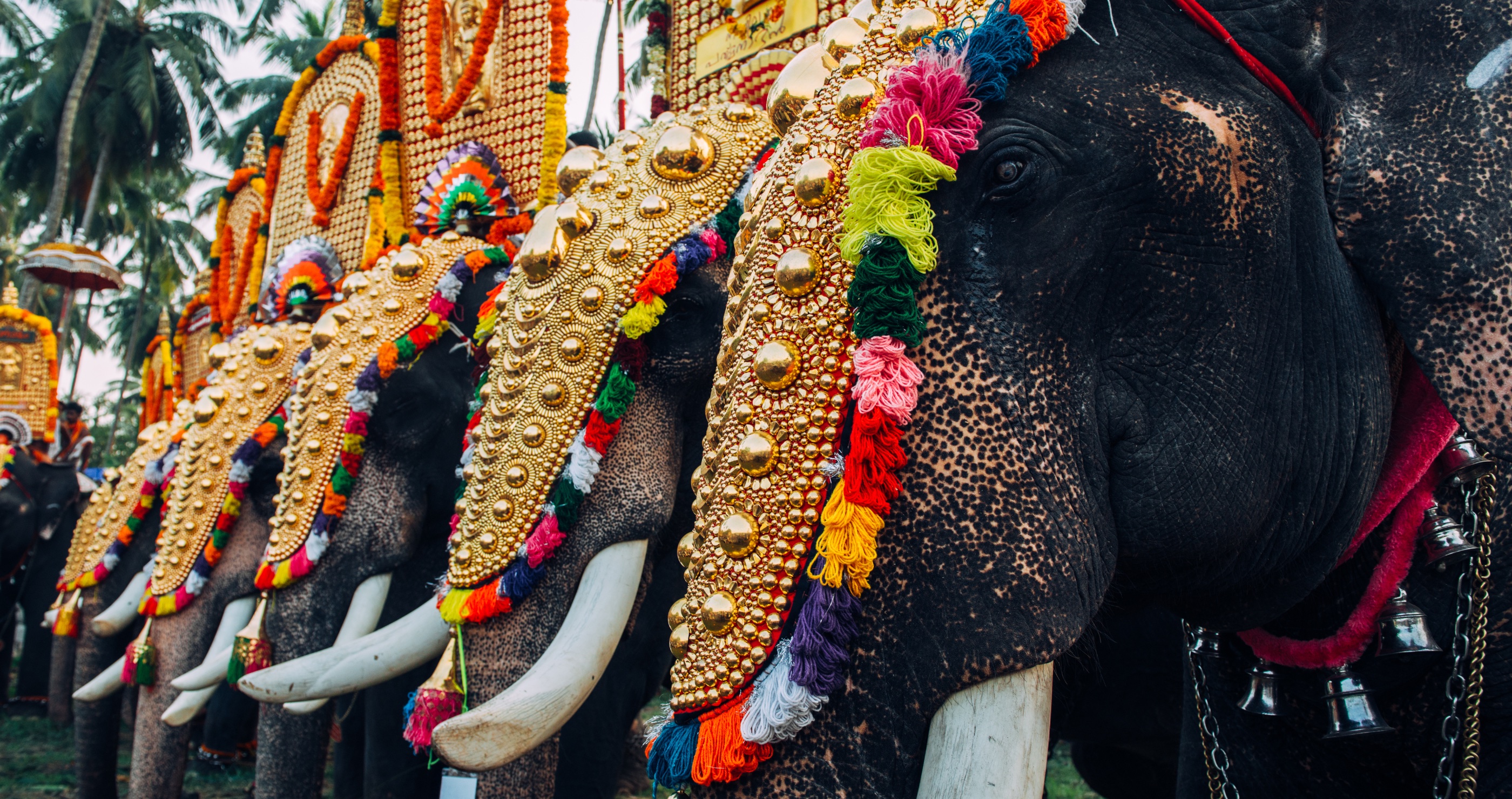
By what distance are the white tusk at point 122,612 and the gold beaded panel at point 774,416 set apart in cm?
403

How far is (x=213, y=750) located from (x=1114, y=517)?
17.3 ft

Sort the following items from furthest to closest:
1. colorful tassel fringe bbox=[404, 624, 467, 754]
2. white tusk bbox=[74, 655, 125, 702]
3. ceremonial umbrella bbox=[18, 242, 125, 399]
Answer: ceremonial umbrella bbox=[18, 242, 125, 399]
white tusk bbox=[74, 655, 125, 702]
colorful tassel fringe bbox=[404, 624, 467, 754]

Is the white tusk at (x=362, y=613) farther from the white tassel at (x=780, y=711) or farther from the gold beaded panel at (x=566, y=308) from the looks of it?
the white tassel at (x=780, y=711)

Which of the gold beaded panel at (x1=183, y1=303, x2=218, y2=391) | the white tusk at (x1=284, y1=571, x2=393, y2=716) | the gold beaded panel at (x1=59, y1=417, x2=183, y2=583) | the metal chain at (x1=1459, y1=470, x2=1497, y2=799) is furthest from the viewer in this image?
the gold beaded panel at (x1=183, y1=303, x2=218, y2=391)

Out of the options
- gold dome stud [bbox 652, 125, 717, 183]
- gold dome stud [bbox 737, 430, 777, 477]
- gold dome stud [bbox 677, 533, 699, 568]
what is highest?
gold dome stud [bbox 652, 125, 717, 183]

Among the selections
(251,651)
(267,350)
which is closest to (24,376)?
(267,350)

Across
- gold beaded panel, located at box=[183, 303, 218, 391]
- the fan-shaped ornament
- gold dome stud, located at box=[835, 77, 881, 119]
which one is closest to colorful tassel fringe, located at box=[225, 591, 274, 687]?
the fan-shaped ornament

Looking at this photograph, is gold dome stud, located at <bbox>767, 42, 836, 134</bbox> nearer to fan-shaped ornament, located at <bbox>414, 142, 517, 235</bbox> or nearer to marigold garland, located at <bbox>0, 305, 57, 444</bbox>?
fan-shaped ornament, located at <bbox>414, 142, 517, 235</bbox>

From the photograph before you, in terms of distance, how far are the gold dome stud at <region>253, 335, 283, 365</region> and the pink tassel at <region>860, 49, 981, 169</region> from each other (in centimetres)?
348

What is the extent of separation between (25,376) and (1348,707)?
33.5 ft

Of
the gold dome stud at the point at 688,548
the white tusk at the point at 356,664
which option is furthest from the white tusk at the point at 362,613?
the gold dome stud at the point at 688,548

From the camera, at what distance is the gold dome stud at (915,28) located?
4.70 feet

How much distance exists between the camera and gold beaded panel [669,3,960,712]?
121cm

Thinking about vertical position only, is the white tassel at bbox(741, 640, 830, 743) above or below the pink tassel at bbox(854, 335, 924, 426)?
below
